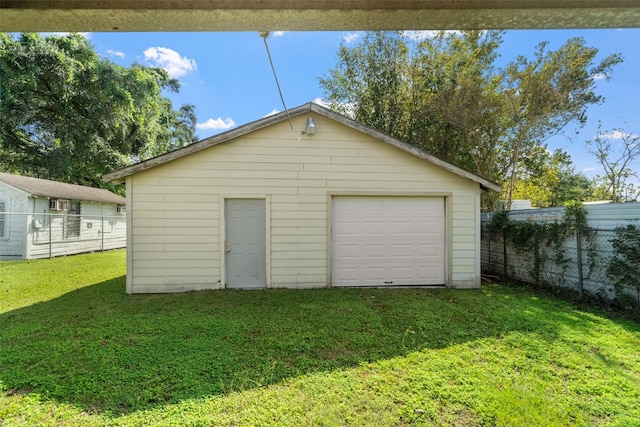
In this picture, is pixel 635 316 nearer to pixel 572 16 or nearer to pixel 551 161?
pixel 572 16

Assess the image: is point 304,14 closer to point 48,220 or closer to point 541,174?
point 48,220

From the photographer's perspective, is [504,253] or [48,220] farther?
[48,220]

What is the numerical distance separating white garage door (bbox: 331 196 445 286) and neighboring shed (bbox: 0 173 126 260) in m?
10.8

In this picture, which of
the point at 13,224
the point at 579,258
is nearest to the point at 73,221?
the point at 13,224

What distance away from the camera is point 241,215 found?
19.6 feet

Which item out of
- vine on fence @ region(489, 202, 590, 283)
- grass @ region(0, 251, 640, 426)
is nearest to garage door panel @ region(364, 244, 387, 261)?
grass @ region(0, 251, 640, 426)

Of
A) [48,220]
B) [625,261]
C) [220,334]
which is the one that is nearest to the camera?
[220,334]

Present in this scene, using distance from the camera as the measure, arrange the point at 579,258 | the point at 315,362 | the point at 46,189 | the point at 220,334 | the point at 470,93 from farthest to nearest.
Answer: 1. the point at 46,189
2. the point at 470,93
3. the point at 579,258
4. the point at 220,334
5. the point at 315,362

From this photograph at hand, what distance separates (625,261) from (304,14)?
6.41 meters

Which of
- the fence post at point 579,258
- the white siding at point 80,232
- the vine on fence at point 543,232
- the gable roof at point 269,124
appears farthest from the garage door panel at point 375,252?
the white siding at point 80,232

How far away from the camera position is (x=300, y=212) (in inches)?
238

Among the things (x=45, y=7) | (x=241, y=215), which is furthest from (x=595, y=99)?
(x=45, y=7)

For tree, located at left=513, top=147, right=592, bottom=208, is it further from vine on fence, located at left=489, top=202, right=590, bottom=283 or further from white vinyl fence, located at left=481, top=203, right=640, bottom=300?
white vinyl fence, located at left=481, top=203, right=640, bottom=300

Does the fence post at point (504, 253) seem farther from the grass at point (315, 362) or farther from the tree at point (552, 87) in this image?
the tree at point (552, 87)
